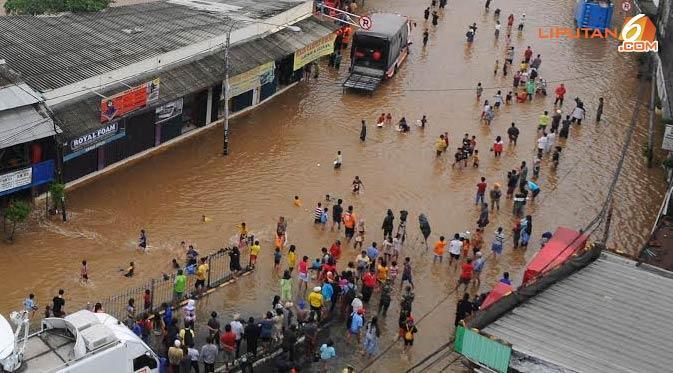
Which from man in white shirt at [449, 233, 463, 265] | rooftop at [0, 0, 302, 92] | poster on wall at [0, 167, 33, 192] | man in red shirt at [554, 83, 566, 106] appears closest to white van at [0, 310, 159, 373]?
poster on wall at [0, 167, 33, 192]

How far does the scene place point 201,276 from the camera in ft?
76.6

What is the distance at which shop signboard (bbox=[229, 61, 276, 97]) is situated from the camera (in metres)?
34.3

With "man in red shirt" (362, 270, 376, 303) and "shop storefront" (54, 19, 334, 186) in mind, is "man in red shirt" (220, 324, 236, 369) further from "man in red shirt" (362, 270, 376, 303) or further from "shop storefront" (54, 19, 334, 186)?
"shop storefront" (54, 19, 334, 186)

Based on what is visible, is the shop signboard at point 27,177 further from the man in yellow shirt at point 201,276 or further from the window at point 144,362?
the window at point 144,362

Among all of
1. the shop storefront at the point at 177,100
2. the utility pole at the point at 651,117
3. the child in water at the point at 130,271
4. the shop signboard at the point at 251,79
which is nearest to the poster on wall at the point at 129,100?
the shop storefront at the point at 177,100

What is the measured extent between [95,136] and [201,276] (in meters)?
7.61

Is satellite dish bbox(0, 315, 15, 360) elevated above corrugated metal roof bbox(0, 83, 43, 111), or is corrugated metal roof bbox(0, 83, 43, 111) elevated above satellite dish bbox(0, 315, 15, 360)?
corrugated metal roof bbox(0, 83, 43, 111)

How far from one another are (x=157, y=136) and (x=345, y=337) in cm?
1293

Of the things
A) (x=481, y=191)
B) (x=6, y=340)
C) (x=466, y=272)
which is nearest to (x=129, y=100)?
(x=481, y=191)

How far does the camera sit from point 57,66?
29.0 meters

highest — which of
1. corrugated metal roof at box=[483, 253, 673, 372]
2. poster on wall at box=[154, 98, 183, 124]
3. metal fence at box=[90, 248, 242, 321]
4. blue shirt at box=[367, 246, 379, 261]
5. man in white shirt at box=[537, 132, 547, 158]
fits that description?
corrugated metal roof at box=[483, 253, 673, 372]

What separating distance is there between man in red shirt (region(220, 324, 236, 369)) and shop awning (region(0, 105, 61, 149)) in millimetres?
9257

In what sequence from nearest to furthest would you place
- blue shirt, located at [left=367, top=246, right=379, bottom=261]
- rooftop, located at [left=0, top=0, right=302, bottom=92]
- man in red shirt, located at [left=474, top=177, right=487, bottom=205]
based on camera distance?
blue shirt, located at [left=367, top=246, right=379, bottom=261], rooftop, located at [left=0, top=0, right=302, bottom=92], man in red shirt, located at [left=474, top=177, right=487, bottom=205]

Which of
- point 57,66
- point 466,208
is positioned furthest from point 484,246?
point 57,66
